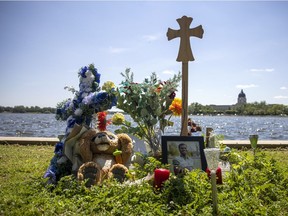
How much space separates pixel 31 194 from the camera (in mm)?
3910

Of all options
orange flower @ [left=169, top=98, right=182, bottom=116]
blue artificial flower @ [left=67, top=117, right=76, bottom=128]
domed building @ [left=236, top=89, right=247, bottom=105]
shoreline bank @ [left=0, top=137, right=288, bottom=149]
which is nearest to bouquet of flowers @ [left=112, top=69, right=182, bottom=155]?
orange flower @ [left=169, top=98, right=182, bottom=116]

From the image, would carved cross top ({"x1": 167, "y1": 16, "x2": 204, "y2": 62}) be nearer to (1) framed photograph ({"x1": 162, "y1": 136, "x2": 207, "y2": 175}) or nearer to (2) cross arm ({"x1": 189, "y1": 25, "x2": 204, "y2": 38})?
(2) cross arm ({"x1": 189, "y1": 25, "x2": 204, "y2": 38})

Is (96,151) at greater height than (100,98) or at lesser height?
lesser

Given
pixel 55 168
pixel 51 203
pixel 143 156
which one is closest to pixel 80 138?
pixel 55 168

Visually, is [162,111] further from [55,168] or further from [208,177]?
[55,168]

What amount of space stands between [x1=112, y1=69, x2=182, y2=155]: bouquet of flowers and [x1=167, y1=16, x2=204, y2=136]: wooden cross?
0.41 ft

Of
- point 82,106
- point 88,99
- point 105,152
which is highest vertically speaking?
point 88,99

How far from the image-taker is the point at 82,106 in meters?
4.84

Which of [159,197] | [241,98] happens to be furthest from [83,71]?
[241,98]

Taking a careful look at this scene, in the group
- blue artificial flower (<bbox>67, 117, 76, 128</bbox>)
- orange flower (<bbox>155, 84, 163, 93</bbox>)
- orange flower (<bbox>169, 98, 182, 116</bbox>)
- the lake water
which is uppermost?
orange flower (<bbox>155, 84, 163, 93</bbox>)

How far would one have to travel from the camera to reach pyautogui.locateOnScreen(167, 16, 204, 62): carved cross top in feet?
17.4

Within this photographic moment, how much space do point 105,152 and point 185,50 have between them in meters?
2.16

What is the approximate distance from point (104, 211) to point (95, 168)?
1083mm

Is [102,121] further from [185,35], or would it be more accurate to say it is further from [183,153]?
[185,35]
